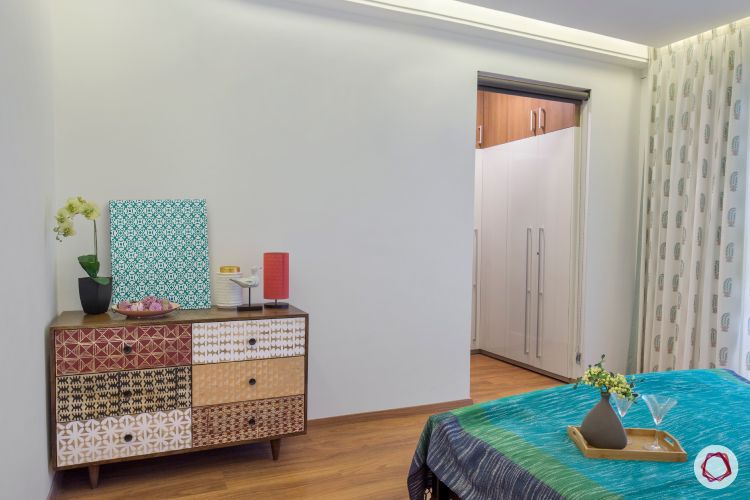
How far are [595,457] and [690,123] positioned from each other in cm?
314

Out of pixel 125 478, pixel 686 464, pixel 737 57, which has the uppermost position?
pixel 737 57

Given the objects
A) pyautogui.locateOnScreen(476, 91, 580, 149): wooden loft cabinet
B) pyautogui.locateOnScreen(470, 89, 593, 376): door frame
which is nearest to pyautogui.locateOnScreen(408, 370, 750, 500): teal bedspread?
pyautogui.locateOnScreen(470, 89, 593, 376): door frame

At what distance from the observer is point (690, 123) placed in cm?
399

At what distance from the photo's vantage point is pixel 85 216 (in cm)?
272

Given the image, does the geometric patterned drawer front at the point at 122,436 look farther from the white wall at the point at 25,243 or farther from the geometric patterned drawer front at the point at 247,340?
the geometric patterned drawer front at the point at 247,340

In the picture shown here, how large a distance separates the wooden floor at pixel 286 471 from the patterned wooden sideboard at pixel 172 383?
14cm

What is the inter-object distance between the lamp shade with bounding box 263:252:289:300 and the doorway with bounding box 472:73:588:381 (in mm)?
1959

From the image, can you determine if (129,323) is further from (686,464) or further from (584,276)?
(584,276)

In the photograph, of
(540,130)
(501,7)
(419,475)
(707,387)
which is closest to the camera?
(419,475)

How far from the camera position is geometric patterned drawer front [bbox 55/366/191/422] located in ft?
8.26

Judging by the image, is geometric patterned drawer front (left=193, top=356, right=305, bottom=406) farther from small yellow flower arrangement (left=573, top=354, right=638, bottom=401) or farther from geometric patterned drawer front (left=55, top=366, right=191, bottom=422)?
small yellow flower arrangement (left=573, top=354, right=638, bottom=401)

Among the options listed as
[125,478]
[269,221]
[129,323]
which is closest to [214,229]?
[269,221]

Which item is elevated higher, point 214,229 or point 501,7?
point 501,7

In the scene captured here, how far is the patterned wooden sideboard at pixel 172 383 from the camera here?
8.29 feet
